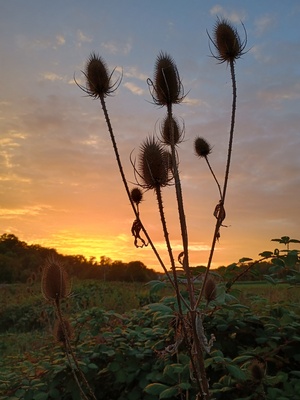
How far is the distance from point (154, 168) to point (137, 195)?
317 millimetres

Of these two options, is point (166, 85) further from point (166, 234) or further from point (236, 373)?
point (236, 373)

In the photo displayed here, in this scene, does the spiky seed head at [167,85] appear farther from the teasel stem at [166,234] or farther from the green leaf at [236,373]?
the green leaf at [236,373]

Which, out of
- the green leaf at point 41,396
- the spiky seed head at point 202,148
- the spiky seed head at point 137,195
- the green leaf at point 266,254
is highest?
the spiky seed head at point 202,148

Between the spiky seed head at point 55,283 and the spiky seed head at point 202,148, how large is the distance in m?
0.89

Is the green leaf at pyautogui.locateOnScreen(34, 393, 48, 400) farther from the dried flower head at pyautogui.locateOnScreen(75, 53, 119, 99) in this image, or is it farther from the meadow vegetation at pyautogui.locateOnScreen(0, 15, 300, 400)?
the dried flower head at pyautogui.locateOnScreen(75, 53, 119, 99)

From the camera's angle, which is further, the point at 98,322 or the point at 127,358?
the point at 98,322

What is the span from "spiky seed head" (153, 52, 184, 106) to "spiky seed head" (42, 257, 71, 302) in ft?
2.73

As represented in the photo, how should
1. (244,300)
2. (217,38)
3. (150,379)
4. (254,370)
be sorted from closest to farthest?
(217,38) → (254,370) → (150,379) → (244,300)

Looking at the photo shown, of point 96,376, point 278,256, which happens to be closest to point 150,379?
point 96,376

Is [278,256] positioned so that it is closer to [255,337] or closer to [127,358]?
[255,337]

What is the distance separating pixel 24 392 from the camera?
13.2 ft

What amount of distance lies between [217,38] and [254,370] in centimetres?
192

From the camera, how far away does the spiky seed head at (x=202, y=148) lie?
261cm

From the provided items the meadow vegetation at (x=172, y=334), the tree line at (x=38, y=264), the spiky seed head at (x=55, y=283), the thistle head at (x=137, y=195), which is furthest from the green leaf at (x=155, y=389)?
the tree line at (x=38, y=264)
